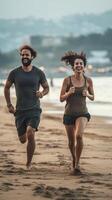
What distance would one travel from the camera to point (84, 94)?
8039 mm

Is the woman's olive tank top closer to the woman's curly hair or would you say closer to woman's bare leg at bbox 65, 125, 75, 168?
woman's bare leg at bbox 65, 125, 75, 168

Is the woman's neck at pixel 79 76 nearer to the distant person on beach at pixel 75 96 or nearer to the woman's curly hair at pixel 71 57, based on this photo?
the distant person on beach at pixel 75 96

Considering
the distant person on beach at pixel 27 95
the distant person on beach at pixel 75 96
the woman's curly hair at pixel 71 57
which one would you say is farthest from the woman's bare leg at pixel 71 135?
the woman's curly hair at pixel 71 57

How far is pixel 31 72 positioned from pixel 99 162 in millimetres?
1859

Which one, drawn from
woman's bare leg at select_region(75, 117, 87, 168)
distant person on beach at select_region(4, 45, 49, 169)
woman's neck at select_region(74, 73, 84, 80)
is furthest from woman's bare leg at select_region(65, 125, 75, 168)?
woman's neck at select_region(74, 73, 84, 80)

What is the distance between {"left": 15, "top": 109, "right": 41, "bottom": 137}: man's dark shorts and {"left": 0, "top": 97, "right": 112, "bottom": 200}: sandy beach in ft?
1.86

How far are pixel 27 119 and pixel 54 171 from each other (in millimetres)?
835

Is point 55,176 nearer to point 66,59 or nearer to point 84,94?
point 84,94

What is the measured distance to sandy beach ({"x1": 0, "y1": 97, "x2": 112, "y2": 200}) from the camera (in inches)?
238

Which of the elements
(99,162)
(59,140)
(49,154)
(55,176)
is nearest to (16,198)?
(55,176)

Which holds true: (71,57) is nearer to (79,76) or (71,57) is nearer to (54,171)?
(79,76)

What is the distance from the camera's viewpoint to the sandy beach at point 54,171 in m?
6.05

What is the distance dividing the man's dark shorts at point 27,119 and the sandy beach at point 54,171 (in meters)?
0.57

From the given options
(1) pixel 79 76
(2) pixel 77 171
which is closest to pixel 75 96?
(1) pixel 79 76
